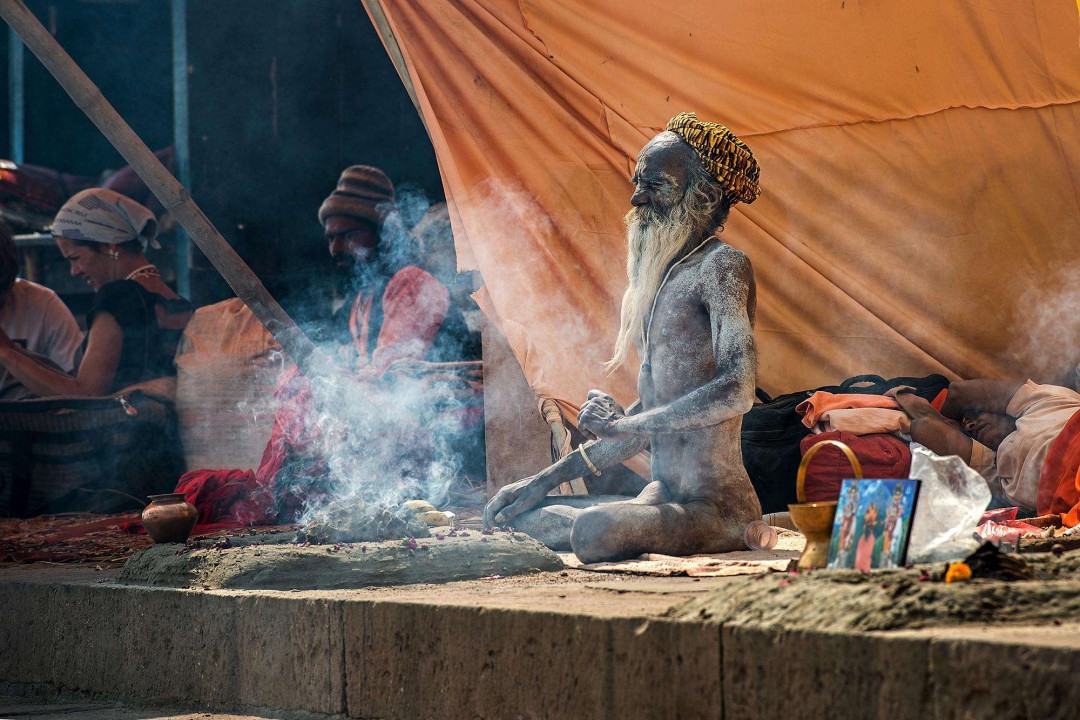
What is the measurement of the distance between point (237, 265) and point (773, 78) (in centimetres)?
→ 291

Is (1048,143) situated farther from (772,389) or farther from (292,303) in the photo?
(292,303)

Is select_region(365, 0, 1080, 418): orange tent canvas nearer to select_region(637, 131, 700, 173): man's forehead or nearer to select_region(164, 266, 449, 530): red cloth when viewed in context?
select_region(164, 266, 449, 530): red cloth

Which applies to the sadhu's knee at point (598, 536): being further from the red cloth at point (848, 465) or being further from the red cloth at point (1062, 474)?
the red cloth at point (1062, 474)

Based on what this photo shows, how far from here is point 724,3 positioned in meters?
6.22

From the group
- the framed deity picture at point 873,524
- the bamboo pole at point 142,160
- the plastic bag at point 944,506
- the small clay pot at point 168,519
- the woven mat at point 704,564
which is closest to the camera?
the framed deity picture at point 873,524

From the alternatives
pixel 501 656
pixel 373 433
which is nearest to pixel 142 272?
pixel 373 433

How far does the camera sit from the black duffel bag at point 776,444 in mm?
5801

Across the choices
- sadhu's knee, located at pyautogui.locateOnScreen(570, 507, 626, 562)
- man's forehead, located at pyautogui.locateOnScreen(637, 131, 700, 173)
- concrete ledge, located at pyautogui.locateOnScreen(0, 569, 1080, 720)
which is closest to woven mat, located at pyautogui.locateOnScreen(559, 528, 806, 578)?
sadhu's knee, located at pyautogui.locateOnScreen(570, 507, 626, 562)

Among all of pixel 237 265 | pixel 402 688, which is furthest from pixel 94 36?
pixel 402 688

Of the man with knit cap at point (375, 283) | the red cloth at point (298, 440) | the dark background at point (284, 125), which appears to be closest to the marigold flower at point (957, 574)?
the red cloth at point (298, 440)

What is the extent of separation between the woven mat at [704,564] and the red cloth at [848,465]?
96 centimetres

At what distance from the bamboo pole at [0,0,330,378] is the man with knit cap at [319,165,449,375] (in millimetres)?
724

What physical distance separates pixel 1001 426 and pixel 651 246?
2.07 meters

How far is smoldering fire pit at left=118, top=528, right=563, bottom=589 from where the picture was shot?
3943mm
